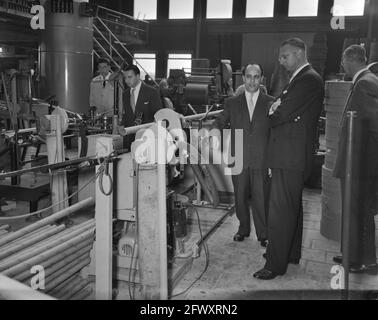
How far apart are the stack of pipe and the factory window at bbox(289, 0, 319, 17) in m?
14.0

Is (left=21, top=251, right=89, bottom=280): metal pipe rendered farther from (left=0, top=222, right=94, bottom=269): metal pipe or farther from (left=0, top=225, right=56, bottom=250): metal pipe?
(left=0, top=225, right=56, bottom=250): metal pipe

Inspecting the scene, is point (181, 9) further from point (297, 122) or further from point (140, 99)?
point (297, 122)

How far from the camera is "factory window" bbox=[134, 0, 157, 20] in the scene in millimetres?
17000

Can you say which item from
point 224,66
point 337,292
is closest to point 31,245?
point 337,292

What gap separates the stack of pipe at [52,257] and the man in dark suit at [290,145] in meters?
1.28

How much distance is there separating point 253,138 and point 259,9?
44.2ft

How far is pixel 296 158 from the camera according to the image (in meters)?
2.83

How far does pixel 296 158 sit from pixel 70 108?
254 inches

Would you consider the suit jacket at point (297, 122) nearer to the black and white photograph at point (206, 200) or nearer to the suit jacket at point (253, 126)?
the black and white photograph at point (206, 200)

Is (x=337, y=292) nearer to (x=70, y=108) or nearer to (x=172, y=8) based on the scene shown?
(x=70, y=108)

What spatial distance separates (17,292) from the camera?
0.86 meters

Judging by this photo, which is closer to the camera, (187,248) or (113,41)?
(187,248)

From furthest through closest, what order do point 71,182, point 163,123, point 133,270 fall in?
point 71,182 → point 133,270 → point 163,123

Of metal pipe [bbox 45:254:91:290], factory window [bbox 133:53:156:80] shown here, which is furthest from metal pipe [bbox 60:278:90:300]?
factory window [bbox 133:53:156:80]
